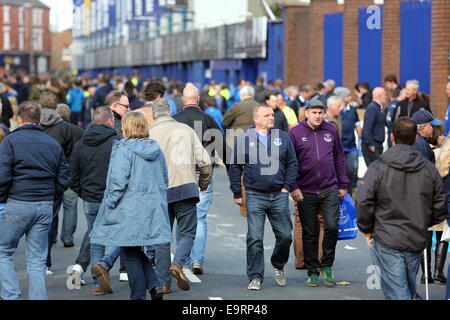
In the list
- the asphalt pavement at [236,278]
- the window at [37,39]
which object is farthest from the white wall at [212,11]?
the window at [37,39]

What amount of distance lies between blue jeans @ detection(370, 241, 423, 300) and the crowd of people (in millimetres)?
10

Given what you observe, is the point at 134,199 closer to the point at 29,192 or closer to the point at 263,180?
the point at 29,192

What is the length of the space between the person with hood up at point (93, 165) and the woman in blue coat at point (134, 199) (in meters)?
1.29

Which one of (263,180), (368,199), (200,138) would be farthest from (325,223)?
(368,199)

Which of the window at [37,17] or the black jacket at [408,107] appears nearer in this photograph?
the black jacket at [408,107]

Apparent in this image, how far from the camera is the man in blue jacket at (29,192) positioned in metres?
8.97

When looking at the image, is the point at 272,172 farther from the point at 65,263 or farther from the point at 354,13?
the point at 354,13

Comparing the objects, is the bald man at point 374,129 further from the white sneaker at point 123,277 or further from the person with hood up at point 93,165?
the person with hood up at point 93,165

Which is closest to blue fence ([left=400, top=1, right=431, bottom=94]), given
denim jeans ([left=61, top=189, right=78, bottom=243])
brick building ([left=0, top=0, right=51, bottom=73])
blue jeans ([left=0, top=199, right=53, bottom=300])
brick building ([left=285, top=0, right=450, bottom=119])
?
brick building ([left=285, top=0, right=450, bottom=119])

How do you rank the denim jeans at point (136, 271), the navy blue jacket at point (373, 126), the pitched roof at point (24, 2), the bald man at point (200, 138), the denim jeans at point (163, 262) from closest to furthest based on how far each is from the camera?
the denim jeans at point (136, 271), the denim jeans at point (163, 262), the bald man at point (200, 138), the navy blue jacket at point (373, 126), the pitched roof at point (24, 2)

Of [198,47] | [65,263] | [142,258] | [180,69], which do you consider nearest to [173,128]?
[142,258]

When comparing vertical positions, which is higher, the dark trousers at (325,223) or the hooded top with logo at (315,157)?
the hooded top with logo at (315,157)

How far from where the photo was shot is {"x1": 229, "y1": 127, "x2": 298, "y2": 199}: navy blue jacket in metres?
10.3

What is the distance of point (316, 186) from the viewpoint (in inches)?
417
